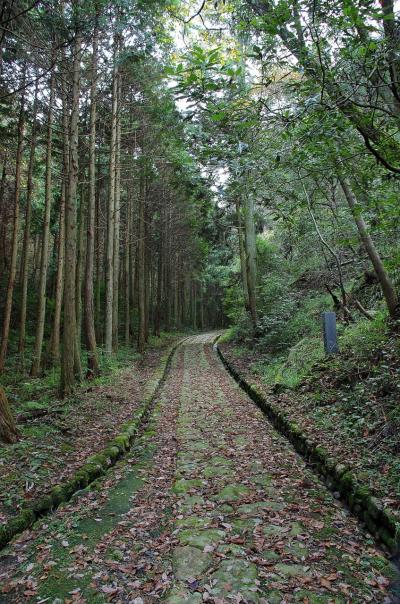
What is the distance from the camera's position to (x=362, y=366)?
7340mm

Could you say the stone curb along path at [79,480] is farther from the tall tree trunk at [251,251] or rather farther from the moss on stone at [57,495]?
the tall tree trunk at [251,251]

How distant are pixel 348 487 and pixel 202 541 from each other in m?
1.74

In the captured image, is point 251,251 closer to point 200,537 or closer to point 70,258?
point 70,258

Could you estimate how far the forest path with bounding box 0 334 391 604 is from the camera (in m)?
3.21

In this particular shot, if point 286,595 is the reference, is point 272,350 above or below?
above

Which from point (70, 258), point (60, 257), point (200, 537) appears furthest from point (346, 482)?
point (60, 257)

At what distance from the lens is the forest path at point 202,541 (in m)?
3.21

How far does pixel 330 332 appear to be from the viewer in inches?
358

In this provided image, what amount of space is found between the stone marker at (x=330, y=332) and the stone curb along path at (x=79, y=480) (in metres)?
4.32

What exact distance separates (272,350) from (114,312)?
260 inches

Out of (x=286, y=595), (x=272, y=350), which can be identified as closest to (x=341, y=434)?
(x=286, y=595)

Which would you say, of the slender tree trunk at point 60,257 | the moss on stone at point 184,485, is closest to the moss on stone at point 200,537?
the moss on stone at point 184,485

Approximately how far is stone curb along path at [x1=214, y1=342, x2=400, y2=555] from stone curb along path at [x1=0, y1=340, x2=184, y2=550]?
8.92 feet

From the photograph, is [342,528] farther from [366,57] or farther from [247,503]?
[366,57]
